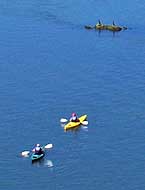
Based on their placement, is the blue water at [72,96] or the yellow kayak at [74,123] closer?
the blue water at [72,96]

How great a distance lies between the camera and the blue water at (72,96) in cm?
6300

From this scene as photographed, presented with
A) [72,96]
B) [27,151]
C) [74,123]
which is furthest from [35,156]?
[72,96]

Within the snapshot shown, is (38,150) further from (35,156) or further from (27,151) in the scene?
(27,151)

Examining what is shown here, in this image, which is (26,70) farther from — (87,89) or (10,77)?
(87,89)

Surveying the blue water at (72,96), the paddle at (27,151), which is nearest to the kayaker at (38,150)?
the paddle at (27,151)

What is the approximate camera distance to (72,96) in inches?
3125

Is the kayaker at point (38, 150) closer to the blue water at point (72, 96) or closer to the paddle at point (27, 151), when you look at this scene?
the paddle at point (27, 151)

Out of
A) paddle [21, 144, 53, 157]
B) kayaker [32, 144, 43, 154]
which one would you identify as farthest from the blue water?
kayaker [32, 144, 43, 154]

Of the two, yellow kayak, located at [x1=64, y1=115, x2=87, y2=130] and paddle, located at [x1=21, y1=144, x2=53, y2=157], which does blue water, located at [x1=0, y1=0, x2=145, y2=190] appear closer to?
paddle, located at [x1=21, y1=144, x2=53, y2=157]

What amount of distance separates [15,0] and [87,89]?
4963cm

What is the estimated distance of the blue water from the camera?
6300cm

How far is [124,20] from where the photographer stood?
11444 cm

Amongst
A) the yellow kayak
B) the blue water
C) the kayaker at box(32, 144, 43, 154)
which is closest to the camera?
the blue water

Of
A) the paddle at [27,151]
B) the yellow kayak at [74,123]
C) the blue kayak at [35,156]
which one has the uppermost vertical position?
the yellow kayak at [74,123]
